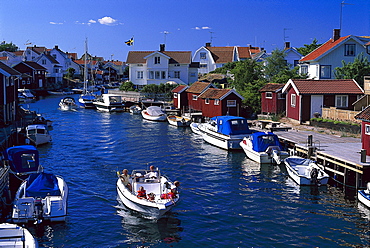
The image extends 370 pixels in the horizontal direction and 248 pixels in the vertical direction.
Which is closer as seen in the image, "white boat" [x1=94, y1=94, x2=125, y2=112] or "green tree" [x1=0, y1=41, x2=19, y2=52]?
"white boat" [x1=94, y1=94, x2=125, y2=112]

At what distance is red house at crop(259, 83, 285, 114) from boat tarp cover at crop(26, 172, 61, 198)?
103 ft

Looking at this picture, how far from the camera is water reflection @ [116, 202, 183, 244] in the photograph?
67.9ft

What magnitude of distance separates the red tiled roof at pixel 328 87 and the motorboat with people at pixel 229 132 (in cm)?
773

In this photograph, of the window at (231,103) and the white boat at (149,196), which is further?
the window at (231,103)

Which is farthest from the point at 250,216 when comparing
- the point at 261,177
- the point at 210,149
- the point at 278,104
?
the point at 278,104

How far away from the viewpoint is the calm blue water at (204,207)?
2075 centimetres

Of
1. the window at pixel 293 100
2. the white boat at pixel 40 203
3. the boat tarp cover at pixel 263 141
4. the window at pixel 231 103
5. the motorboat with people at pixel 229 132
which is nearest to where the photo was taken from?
the white boat at pixel 40 203

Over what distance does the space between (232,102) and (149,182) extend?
98.8ft

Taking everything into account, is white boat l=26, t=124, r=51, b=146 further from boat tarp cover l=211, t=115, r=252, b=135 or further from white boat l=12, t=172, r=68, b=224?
white boat l=12, t=172, r=68, b=224

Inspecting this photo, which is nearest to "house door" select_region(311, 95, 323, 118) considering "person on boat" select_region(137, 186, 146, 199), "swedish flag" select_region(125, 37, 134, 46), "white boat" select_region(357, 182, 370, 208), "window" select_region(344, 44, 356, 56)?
"window" select_region(344, 44, 356, 56)

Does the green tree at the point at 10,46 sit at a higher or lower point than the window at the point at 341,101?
higher

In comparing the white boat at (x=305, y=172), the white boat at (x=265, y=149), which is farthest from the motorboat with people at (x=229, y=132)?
the white boat at (x=305, y=172)

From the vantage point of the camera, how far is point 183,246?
20.1 m

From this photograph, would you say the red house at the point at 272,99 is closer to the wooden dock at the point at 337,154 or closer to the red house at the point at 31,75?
the wooden dock at the point at 337,154
